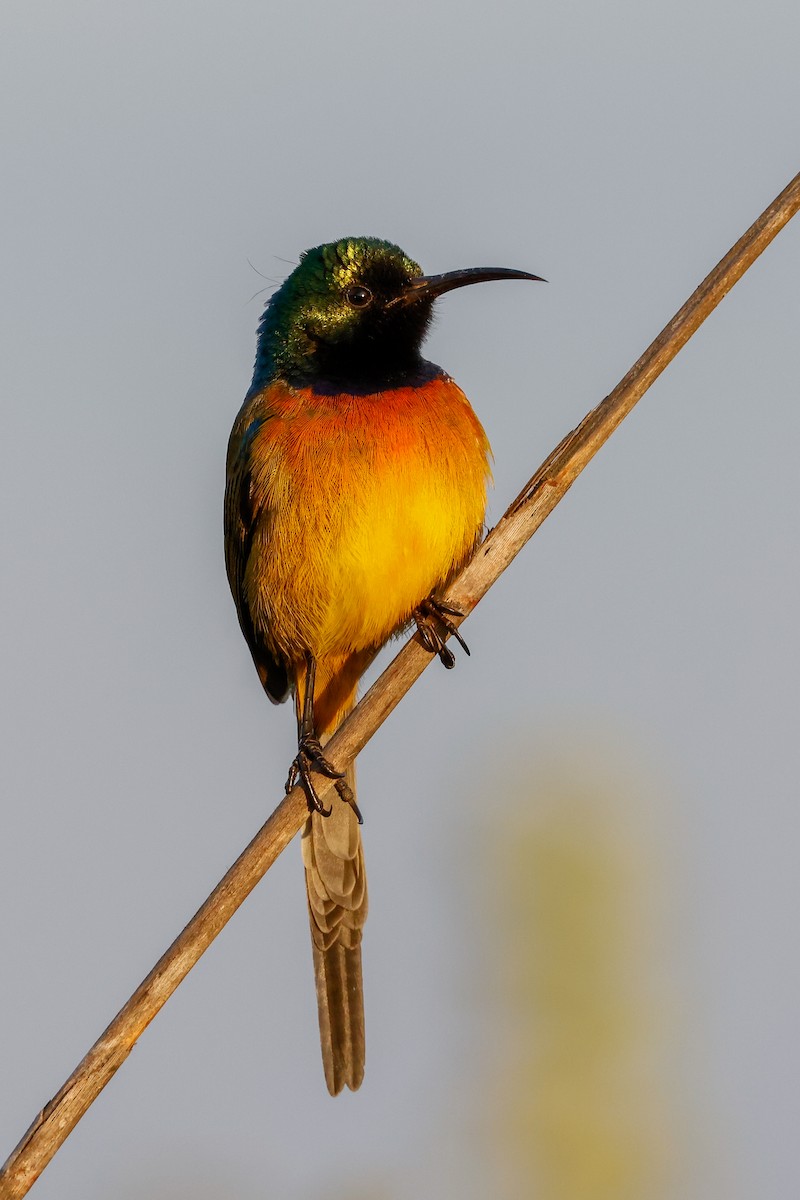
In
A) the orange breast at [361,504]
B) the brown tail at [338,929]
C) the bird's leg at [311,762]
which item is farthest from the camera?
the brown tail at [338,929]

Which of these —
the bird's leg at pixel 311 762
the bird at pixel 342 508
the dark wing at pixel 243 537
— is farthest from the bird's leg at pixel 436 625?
the dark wing at pixel 243 537

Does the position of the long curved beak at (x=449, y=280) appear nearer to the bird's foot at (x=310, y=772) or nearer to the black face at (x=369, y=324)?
the black face at (x=369, y=324)

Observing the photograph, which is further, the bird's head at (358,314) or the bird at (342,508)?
the bird's head at (358,314)

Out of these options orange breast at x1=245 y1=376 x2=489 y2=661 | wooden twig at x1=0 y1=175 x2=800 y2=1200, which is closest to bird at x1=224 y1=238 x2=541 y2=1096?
orange breast at x1=245 y1=376 x2=489 y2=661

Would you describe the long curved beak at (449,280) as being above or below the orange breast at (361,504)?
above

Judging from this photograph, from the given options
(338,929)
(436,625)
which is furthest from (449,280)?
(338,929)

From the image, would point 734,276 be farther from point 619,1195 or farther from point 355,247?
point 619,1195

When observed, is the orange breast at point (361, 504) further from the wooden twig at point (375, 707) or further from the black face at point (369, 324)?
the wooden twig at point (375, 707)

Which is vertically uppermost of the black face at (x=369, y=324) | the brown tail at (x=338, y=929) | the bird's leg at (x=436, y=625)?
the black face at (x=369, y=324)

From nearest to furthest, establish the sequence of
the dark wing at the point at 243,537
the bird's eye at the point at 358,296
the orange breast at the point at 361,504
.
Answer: the orange breast at the point at 361,504, the dark wing at the point at 243,537, the bird's eye at the point at 358,296
